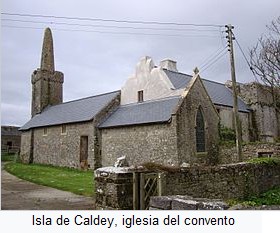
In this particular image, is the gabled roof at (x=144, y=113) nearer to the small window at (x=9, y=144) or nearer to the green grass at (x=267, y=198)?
the green grass at (x=267, y=198)

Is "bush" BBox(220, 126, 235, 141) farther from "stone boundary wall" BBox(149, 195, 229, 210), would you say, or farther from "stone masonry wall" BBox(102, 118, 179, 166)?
"stone boundary wall" BBox(149, 195, 229, 210)

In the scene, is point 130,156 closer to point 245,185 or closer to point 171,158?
point 171,158

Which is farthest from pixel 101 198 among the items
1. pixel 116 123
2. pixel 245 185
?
pixel 116 123

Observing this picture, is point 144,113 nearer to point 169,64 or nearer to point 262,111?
point 169,64

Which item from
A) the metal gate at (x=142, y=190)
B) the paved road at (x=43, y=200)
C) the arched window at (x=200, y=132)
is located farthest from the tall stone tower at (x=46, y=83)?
the metal gate at (x=142, y=190)

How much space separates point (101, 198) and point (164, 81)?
10859mm

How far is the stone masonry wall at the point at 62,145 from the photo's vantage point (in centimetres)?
1816

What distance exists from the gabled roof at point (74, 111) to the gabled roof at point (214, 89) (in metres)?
4.04

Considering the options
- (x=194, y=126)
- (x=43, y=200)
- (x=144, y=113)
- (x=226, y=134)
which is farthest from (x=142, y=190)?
(x=226, y=134)

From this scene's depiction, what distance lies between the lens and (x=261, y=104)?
20938 mm

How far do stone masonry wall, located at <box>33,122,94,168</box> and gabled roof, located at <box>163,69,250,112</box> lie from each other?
5.33 meters

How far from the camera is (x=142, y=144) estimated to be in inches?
584

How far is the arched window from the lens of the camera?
15.0m

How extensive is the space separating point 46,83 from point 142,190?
22.8 m
